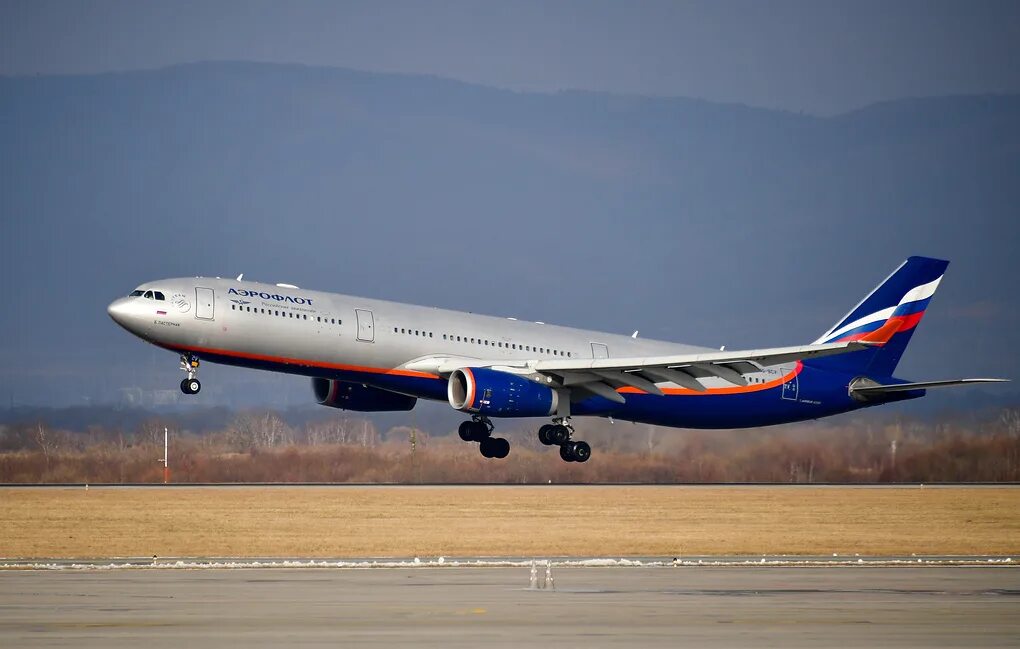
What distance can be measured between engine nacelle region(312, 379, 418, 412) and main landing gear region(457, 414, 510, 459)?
2.54 meters

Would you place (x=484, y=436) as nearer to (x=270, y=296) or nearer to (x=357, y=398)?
(x=357, y=398)

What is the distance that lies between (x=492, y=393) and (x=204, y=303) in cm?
970

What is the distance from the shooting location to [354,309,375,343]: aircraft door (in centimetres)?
4709

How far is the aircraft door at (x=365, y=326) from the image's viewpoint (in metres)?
47.1

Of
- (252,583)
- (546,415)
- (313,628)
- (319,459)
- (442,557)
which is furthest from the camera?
(319,459)

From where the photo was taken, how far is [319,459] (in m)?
62.3

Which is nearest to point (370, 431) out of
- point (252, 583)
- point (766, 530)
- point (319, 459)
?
point (319, 459)

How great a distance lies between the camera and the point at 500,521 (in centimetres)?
4059

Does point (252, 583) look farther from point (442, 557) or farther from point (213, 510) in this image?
point (213, 510)

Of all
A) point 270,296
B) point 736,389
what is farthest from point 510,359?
point 736,389

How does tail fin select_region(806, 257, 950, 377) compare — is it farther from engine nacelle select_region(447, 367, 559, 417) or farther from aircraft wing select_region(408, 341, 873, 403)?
engine nacelle select_region(447, 367, 559, 417)

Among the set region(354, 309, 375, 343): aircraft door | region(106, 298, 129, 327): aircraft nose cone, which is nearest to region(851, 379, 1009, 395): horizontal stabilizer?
region(354, 309, 375, 343): aircraft door

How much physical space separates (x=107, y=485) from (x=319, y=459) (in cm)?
1005

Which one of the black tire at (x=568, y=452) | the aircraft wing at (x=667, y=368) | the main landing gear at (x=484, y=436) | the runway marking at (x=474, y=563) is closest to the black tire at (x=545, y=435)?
the black tire at (x=568, y=452)
